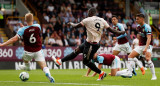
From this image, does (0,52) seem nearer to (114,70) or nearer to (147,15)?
(114,70)

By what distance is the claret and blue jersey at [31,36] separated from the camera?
10.9m

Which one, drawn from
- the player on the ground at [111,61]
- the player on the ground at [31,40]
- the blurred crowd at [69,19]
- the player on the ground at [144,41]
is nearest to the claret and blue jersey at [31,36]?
the player on the ground at [31,40]

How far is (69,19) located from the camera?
96.0 ft

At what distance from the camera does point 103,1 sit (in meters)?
36.5

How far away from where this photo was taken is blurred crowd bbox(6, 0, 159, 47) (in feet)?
85.8

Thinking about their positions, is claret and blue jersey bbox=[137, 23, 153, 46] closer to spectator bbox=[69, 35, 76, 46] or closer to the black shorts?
the black shorts

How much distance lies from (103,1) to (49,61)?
14022mm

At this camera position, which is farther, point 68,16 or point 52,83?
point 68,16

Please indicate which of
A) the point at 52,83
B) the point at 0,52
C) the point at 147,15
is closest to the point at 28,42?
the point at 52,83

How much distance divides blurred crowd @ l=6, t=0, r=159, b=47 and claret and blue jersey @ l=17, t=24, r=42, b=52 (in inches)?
510

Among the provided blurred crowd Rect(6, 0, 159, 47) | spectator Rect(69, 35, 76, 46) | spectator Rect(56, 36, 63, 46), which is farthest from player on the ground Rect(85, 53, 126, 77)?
spectator Rect(69, 35, 76, 46)

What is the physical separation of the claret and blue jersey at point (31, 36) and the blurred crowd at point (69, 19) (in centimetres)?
1296

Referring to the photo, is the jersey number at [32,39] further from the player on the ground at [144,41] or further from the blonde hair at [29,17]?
the player on the ground at [144,41]

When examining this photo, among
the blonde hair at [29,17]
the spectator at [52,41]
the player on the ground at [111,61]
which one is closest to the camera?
the blonde hair at [29,17]
